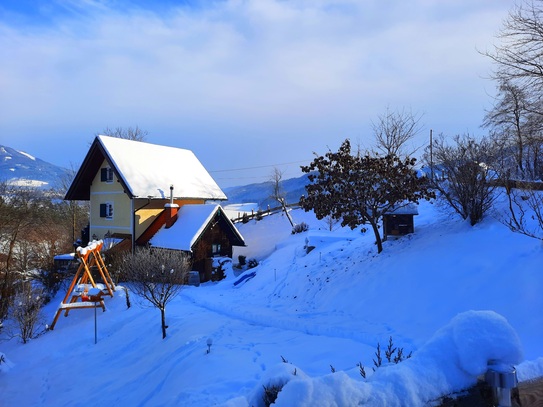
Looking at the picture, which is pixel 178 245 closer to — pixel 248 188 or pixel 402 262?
pixel 402 262

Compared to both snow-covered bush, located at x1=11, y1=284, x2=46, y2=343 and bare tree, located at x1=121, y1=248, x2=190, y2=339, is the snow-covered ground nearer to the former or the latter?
snow-covered bush, located at x1=11, y1=284, x2=46, y2=343

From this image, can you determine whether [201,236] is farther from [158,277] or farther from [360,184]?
[360,184]

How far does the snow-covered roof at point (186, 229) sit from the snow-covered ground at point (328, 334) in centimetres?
494

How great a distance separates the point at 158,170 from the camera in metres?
25.3

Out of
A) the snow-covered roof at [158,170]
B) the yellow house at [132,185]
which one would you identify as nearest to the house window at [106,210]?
the yellow house at [132,185]

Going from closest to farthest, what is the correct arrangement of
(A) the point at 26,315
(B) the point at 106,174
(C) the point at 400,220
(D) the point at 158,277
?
1. (D) the point at 158,277
2. (C) the point at 400,220
3. (A) the point at 26,315
4. (B) the point at 106,174

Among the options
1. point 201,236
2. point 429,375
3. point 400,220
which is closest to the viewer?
point 429,375

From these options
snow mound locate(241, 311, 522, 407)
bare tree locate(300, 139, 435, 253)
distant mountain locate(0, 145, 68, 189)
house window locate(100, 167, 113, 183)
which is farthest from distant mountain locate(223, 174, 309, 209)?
snow mound locate(241, 311, 522, 407)

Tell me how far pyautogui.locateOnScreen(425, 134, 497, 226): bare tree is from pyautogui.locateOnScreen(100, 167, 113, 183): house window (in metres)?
20.8

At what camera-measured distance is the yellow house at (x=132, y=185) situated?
23.1 meters

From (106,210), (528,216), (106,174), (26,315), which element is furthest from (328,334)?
(106,174)

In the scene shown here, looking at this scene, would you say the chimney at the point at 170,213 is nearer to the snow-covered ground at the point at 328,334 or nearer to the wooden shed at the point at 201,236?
the wooden shed at the point at 201,236

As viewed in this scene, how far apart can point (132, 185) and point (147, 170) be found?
239 centimetres

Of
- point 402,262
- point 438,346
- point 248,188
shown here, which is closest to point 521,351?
point 438,346
